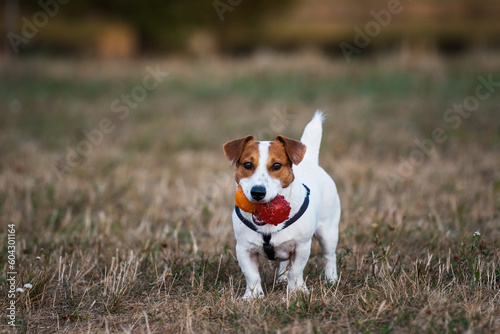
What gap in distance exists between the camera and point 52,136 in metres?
9.50

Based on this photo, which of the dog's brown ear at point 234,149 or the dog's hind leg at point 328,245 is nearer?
the dog's brown ear at point 234,149

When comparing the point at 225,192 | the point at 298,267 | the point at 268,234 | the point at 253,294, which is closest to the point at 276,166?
the point at 268,234

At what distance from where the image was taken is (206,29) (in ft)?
65.8

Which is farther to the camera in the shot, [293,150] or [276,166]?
[293,150]

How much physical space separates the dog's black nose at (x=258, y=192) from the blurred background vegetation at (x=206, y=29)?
1291 cm

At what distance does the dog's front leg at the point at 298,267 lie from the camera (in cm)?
382

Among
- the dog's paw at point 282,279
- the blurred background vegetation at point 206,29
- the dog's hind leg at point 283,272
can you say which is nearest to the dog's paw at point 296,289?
the dog's hind leg at point 283,272

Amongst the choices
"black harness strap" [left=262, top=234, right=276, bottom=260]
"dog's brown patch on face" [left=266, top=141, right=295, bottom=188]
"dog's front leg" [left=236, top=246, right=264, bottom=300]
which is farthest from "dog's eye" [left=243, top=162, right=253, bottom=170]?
"dog's front leg" [left=236, top=246, right=264, bottom=300]

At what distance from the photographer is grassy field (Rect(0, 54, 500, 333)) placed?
366 centimetres

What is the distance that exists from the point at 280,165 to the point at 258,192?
0.32m

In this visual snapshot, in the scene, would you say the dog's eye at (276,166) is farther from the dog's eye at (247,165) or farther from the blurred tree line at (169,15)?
the blurred tree line at (169,15)

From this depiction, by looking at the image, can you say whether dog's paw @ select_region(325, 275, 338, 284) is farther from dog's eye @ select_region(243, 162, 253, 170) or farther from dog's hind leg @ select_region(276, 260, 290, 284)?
dog's eye @ select_region(243, 162, 253, 170)

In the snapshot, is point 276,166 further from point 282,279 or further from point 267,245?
point 282,279

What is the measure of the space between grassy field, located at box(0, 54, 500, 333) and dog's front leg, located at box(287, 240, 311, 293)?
109mm
